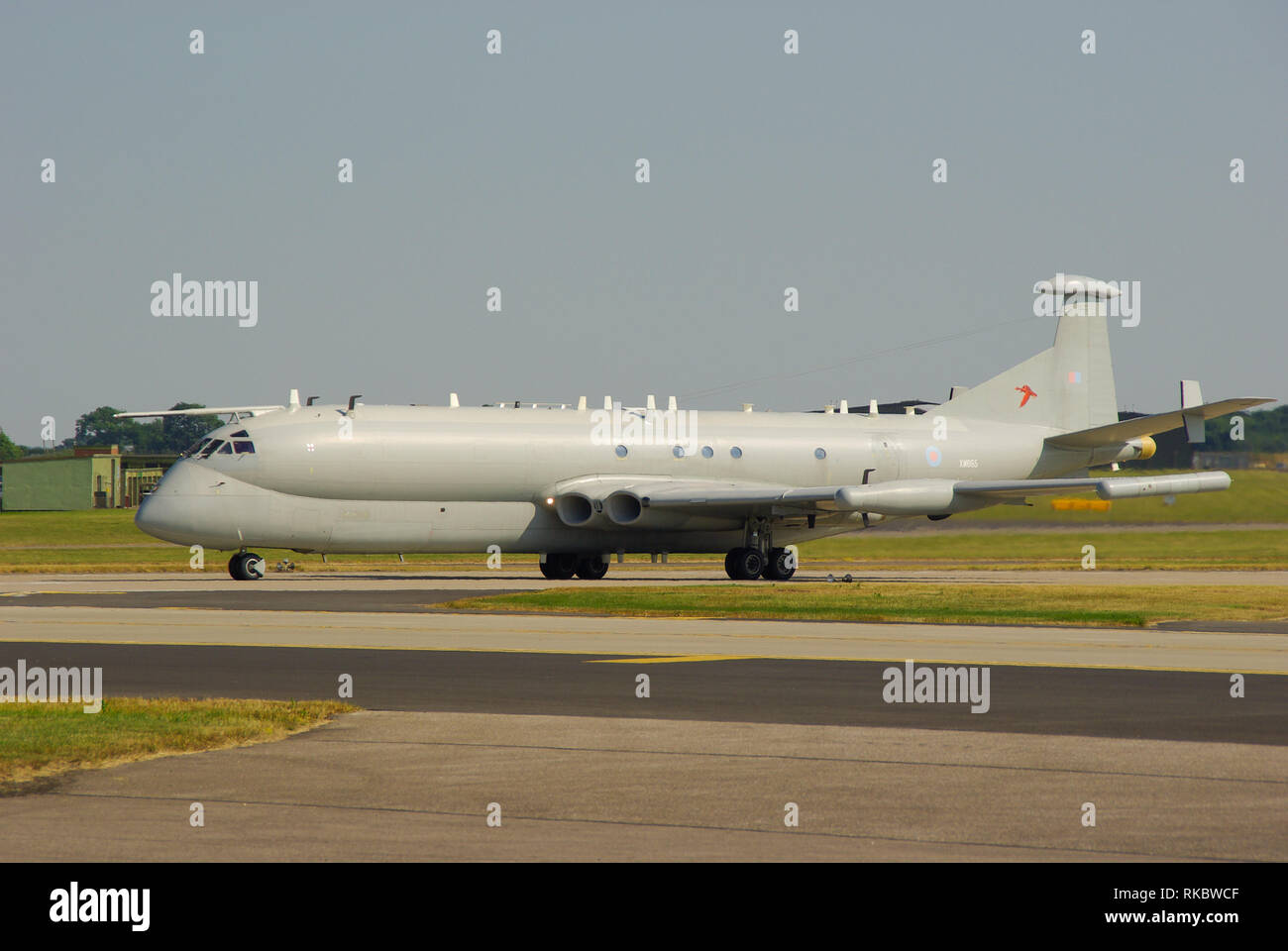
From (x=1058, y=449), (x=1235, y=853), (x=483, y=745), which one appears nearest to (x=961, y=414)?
(x=1058, y=449)

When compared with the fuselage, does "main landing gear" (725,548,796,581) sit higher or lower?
lower

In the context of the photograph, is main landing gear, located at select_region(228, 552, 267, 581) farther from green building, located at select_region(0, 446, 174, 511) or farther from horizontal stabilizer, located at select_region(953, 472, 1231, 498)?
green building, located at select_region(0, 446, 174, 511)

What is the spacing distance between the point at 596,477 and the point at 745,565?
4.78 metres

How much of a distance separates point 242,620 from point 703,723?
14.8 meters

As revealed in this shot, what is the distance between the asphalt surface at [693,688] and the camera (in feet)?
47.3

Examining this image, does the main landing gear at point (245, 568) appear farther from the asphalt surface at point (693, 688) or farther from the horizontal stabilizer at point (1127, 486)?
the horizontal stabilizer at point (1127, 486)

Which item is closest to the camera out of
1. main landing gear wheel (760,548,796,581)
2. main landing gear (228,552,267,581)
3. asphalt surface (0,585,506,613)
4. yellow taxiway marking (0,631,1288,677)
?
yellow taxiway marking (0,631,1288,677)

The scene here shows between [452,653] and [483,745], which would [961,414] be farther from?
[483,745]

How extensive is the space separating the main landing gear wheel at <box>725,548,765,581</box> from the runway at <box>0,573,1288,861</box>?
19.2 meters

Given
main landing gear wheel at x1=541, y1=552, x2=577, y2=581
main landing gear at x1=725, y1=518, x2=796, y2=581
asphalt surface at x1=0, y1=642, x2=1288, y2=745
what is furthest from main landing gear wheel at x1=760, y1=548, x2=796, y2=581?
asphalt surface at x1=0, y1=642, x2=1288, y2=745

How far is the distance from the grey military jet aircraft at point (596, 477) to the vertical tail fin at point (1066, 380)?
1.89ft

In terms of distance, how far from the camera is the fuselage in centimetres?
3969

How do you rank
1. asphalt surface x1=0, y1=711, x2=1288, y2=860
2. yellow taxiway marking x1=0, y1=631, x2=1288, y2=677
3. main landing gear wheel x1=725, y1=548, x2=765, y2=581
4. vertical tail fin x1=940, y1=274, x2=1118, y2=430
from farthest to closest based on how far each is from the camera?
vertical tail fin x1=940, y1=274, x2=1118, y2=430
main landing gear wheel x1=725, y1=548, x2=765, y2=581
yellow taxiway marking x1=0, y1=631, x2=1288, y2=677
asphalt surface x1=0, y1=711, x2=1288, y2=860
